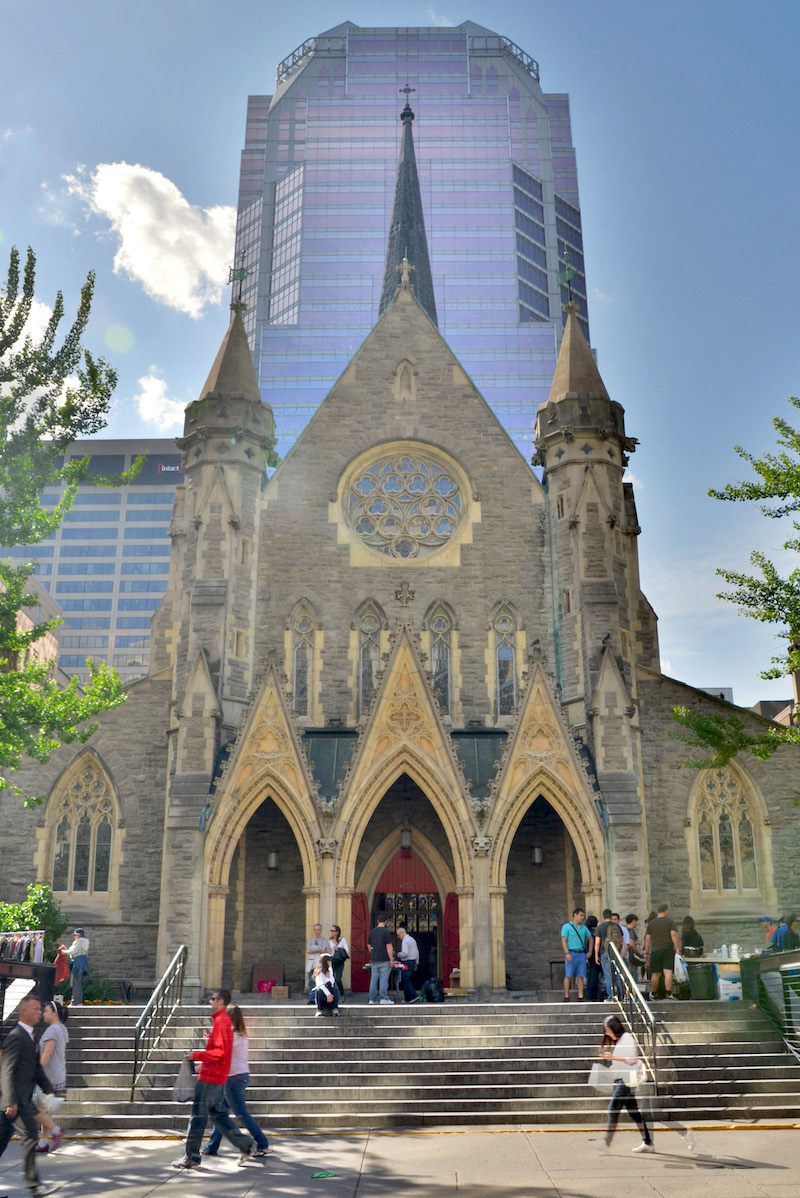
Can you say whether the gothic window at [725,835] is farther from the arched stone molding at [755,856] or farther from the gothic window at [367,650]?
the gothic window at [367,650]

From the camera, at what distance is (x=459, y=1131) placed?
40.5ft

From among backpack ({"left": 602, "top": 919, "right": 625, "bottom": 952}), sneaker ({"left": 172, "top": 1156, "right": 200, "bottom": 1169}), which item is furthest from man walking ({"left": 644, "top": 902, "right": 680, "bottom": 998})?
sneaker ({"left": 172, "top": 1156, "right": 200, "bottom": 1169})

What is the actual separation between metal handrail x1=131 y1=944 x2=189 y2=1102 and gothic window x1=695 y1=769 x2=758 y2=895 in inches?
474

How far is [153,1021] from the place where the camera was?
15547 mm

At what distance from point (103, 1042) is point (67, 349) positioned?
33.2ft

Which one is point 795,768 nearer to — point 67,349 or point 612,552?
point 612,552

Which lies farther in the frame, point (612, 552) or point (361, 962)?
point (612, 552)

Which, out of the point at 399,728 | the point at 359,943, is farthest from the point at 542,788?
the point at 359,943

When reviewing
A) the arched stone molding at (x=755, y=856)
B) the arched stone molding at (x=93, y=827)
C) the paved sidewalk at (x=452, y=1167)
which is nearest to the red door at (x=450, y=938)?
the arched stone molding at (x=755, y=856)

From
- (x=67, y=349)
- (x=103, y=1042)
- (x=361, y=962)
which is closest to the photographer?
(x=103, y=1042)

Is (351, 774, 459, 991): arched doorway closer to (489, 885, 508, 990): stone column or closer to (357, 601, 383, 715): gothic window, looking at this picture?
(357, 601, 383, 715): gothic window

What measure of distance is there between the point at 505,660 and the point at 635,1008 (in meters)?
10.5

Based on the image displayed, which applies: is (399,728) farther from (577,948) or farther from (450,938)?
(577,948)

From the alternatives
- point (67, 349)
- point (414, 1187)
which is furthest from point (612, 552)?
point (414, 1187)
